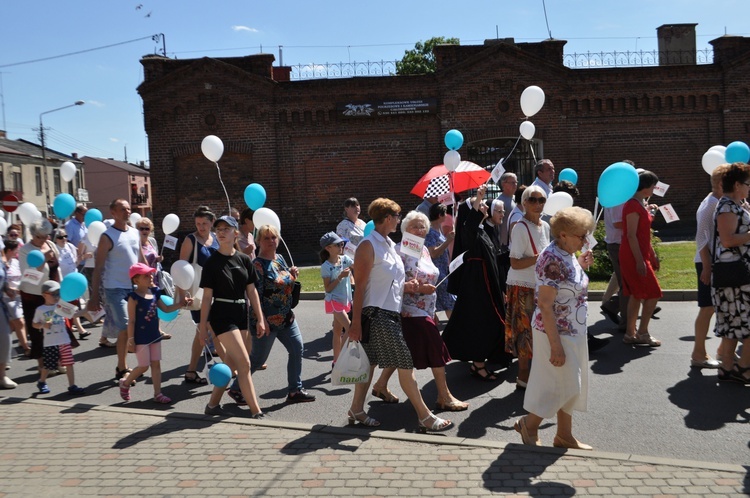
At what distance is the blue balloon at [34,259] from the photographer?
8430 mm

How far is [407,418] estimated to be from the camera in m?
6.43

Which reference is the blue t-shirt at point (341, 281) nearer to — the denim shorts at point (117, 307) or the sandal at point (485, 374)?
the sandal at point (485, 374)

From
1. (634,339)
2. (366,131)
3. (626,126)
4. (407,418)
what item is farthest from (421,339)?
(626,126)

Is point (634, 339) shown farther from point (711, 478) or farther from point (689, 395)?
point (711, 478)

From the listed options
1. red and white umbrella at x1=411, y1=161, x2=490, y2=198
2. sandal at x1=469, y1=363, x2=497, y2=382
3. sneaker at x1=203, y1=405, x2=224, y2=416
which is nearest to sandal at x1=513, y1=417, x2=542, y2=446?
sandal at x1=469, y1=363, x2=497, y2=382

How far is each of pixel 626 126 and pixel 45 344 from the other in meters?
19.9

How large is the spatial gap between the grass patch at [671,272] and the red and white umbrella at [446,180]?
3371 millimetres

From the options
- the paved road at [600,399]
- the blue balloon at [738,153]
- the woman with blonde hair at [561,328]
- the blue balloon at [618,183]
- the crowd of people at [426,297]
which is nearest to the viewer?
the woman with blonde hair at [561,328]

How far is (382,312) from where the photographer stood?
19.5ft

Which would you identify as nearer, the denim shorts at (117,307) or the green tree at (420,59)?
the denim shorts at (117,307)

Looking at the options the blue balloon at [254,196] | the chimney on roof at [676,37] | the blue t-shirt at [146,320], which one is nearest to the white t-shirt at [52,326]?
the blue t-shirt at [146,320]

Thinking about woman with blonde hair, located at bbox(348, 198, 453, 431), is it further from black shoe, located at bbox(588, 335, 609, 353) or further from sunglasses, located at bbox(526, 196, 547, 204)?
black shoe, located at bbox(588, 335, 609, 353)

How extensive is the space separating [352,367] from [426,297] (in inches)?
38.8

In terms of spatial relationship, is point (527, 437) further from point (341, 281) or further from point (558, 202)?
point (341, 281)
